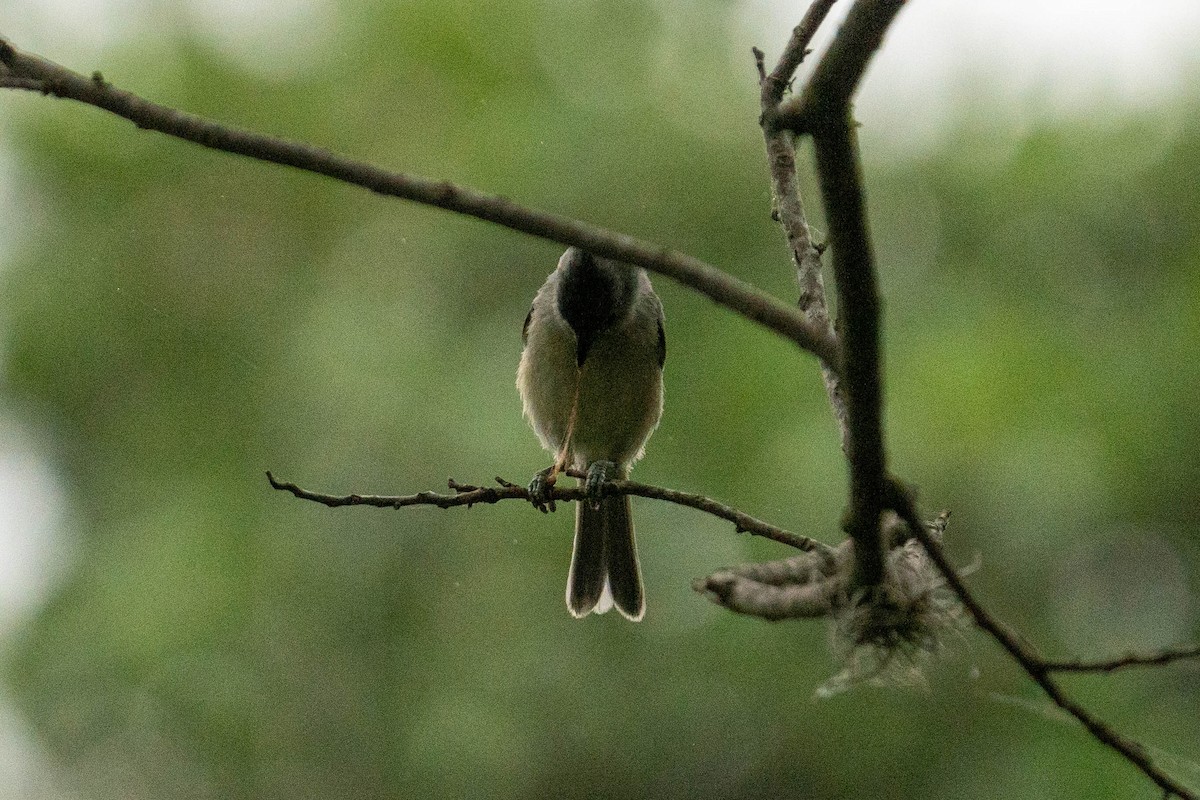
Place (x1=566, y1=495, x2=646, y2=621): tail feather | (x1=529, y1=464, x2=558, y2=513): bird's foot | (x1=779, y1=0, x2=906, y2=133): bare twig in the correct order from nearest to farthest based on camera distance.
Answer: (x1=779, y1=0, x2=906, y2=133): bare twig, (x1=529, y1=464, x2=558, y2=513): bird's foot, (x1=566, y1=495, x2=646, y2=621): tail feather

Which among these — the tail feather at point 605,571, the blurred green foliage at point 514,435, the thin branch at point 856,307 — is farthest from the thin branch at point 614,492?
the blurred green foliage at point 514,435

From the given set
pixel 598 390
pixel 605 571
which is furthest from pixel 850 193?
pixel 605 571

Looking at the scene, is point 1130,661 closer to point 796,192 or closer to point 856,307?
point 856,307

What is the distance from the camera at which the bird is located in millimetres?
5148

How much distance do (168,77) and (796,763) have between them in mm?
6233

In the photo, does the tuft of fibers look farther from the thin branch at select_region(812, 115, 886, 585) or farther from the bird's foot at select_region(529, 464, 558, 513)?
the bird's foot at select_region(529, 464, 558, 513)

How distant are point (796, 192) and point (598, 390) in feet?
7.68

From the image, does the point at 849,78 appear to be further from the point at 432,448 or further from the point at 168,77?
the point at 168,77

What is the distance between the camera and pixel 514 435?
22.4ft

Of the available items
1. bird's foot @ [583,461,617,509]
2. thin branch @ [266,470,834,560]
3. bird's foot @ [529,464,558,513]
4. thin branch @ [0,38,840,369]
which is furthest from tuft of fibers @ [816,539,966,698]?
bird's foot @ [583,461,617,509]

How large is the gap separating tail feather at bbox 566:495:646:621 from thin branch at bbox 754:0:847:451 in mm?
2589

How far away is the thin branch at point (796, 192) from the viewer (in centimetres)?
291

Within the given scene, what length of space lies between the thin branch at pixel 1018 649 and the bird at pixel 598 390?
3258 millimetres

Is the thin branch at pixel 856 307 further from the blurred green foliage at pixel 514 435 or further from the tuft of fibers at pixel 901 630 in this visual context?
the blurred green foliage at pixel 514 435
